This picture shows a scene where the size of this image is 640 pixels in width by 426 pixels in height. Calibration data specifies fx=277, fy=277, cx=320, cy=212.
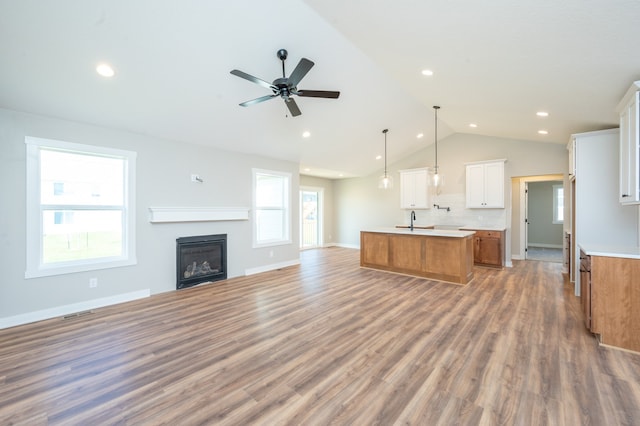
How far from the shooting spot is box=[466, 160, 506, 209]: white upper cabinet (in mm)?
6543

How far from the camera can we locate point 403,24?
2596mm

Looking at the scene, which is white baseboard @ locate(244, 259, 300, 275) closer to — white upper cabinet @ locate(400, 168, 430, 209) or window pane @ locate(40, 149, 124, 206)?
window pane @ locate(40, 149, 124, 206)

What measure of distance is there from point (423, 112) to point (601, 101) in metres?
2.90

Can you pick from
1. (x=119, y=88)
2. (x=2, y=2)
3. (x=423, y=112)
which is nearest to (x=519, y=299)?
(x=423, y=112)

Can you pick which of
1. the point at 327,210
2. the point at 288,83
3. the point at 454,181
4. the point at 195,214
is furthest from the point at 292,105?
the point at 327,210

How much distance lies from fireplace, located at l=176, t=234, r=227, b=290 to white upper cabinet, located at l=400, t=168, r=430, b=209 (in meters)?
5.15

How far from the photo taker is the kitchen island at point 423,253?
497 centimetres

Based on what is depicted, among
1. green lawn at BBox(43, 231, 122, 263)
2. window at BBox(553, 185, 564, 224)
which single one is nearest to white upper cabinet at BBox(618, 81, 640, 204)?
green lawn at BBox(43, 231, 122, 263)

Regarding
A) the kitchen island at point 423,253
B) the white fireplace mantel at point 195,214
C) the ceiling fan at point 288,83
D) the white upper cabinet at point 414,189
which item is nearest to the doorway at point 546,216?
the white upper cabinet at point 414,189

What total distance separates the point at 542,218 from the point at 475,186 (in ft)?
14.3

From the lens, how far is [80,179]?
12.9ft

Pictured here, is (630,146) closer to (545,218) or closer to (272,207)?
(272,207)

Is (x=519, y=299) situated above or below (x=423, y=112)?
below

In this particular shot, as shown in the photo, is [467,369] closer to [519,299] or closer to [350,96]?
[519,299]
